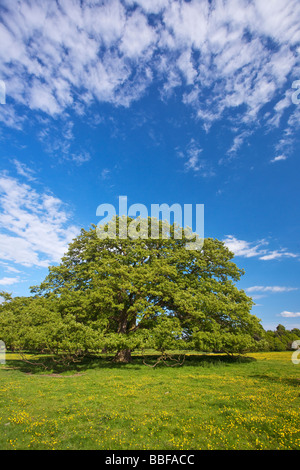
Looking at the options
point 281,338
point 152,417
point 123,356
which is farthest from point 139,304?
point 281,338

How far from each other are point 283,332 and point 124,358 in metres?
63.9

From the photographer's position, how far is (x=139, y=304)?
Result: 80.8 ft

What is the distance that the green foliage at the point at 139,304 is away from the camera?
2327 centimetres

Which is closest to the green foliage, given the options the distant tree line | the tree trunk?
the tree trunk

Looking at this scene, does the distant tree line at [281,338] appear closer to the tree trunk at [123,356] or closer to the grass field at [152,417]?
the tree trunk at [123,356]

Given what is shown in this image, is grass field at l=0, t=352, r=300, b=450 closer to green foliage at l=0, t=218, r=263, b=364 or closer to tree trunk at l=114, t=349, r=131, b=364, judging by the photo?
green foliage at l=0, t=218, r=263, b=364

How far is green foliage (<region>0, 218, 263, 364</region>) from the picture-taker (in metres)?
23.3

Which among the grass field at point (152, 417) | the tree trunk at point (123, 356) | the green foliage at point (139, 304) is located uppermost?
the green foliage at point (139, 304)

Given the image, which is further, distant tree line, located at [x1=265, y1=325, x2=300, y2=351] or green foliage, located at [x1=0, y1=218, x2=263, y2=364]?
distant tree line, located at [x1=265, y1=325, x2=300, y2=351]

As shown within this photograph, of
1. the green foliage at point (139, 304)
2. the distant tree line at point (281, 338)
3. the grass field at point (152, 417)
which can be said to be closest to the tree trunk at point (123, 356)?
the green foliage at point (139, 304)

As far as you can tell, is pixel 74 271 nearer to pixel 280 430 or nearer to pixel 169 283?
pixel 169 283

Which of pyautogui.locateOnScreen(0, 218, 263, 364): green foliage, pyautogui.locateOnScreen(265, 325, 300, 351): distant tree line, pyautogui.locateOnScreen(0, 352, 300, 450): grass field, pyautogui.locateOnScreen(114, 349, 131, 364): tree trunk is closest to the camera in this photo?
pyautogui.locateOnScreen(0, 352, 300, 450): grass field
